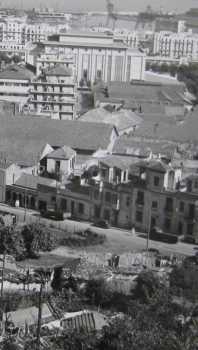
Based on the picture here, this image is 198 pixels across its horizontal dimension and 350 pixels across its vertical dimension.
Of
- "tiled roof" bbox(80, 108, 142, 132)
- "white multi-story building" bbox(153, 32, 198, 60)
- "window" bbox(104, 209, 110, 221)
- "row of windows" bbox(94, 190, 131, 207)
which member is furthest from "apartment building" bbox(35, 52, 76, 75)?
"white multi-story building" bbox(153, 32, 198, 60)

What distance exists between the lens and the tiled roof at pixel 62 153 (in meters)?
22.9

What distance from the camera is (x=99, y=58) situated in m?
45.8

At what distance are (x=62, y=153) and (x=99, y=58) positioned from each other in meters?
23.6

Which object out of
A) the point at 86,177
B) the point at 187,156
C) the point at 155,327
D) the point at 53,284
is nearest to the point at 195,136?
the point at 187,156

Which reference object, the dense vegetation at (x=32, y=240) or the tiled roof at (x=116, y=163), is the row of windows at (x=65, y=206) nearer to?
the tiled roof at (x=116, y=163)

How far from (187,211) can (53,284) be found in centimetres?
502

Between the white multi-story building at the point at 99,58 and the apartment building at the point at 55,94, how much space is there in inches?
470

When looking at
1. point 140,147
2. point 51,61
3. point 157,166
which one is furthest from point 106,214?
point 51,61

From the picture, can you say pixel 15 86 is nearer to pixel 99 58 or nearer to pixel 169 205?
pixel 99 58

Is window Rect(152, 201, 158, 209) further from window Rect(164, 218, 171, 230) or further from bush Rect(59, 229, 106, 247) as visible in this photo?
bush Rect(59, 229, 106, 247)

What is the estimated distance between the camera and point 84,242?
18.7 m

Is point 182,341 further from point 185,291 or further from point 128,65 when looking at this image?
point 128,65

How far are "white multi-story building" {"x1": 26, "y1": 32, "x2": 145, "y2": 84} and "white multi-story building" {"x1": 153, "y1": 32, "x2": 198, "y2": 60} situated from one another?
2490 centimetres

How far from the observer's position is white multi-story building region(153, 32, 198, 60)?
7088 centimetres
